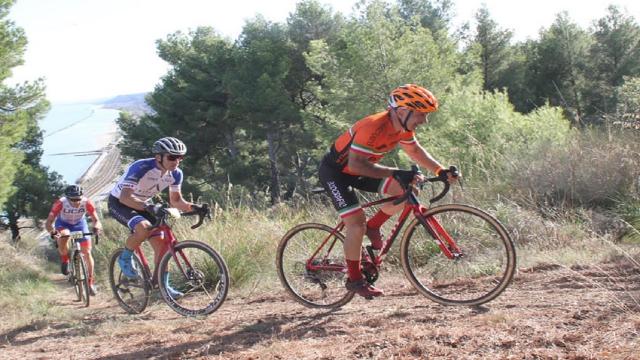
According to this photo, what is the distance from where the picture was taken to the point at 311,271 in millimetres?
5512

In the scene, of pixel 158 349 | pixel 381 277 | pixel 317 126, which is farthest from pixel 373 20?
pixel 158 349

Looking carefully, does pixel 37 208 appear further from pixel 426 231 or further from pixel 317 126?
pixel 426 231

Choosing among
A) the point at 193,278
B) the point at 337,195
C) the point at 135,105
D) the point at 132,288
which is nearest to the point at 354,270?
the point at 337,195

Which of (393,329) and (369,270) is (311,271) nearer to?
(369,270)

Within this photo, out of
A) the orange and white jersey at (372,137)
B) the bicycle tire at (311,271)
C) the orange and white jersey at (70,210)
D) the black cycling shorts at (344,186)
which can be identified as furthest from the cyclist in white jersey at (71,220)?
the orange and white jersey at (372,137)

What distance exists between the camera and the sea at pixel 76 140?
7294 cm

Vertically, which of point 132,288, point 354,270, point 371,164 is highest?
point 371,164

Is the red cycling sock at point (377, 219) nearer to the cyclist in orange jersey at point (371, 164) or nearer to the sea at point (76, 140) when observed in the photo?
the cyclist in orange jersey at point (371, 164)

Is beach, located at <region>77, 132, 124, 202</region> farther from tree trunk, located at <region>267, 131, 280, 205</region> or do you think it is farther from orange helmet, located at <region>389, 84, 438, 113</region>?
orange helmet, located at <region>389, 84, 438, 113</region>

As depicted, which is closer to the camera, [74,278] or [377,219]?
[377,219]

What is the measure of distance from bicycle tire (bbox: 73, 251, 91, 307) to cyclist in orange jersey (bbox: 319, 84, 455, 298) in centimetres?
507

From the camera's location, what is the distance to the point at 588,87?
1622 inches

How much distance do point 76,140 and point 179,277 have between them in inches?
4021

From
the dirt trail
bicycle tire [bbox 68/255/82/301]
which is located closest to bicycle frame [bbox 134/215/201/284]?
the dirt trail
